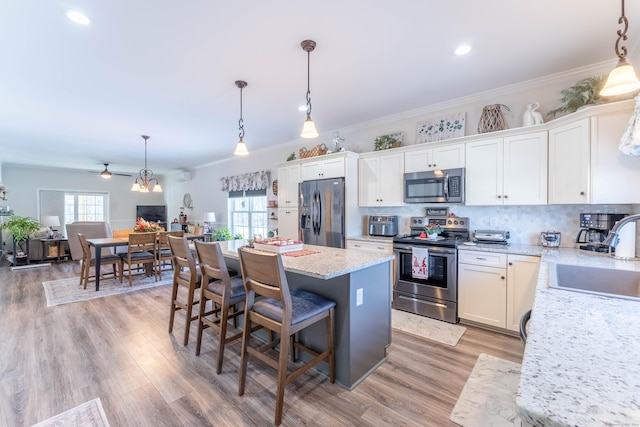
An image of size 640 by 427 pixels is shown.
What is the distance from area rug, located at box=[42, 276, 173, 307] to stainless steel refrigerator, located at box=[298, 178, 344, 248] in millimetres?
2747

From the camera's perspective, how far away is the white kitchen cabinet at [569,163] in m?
2.45

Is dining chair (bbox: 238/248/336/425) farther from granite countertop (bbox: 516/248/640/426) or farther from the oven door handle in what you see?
the oven door handle

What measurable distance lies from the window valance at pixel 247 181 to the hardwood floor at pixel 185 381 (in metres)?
3.54

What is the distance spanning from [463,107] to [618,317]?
3.05m

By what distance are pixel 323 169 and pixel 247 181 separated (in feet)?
9.12

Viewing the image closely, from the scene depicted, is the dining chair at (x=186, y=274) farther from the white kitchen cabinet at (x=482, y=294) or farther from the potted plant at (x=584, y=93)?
the potted plant at (x=584, y=93)

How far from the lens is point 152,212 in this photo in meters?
9.77

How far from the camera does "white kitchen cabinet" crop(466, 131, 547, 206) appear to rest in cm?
286

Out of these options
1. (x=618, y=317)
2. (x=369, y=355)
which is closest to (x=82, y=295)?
(x=369, y=355)

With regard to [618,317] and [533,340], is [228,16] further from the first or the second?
[618,317]

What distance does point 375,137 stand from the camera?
4387 millimetres

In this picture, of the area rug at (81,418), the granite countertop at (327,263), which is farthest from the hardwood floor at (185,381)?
the granite countertop at (327,263)

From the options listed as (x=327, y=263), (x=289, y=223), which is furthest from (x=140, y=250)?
(x=327, y=263)

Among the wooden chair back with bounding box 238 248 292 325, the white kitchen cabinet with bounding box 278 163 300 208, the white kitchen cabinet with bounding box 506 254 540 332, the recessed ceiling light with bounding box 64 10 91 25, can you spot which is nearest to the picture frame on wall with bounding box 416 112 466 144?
the white kitchen cabinet with bounding box 506 254 540 332
